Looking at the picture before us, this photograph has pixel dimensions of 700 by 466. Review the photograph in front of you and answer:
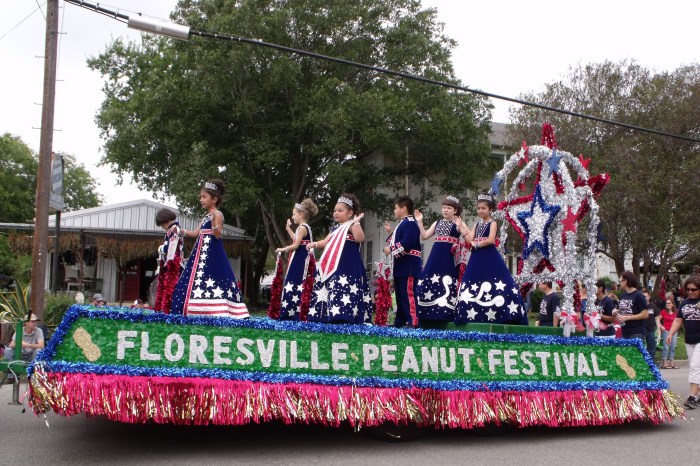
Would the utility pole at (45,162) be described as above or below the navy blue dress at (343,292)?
above

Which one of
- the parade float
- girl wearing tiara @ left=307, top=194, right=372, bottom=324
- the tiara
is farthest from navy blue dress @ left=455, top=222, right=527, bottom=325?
the tiara

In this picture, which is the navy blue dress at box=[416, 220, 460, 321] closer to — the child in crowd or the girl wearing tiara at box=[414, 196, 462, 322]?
the girl wearing tiara at box=[414, 196, 462, 322]

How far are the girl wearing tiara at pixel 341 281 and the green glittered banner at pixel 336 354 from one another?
0.57 meters

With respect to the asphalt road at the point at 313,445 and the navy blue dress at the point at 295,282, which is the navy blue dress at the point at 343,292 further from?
the asphalt road at the point at 313,445

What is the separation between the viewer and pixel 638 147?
75.3 ft

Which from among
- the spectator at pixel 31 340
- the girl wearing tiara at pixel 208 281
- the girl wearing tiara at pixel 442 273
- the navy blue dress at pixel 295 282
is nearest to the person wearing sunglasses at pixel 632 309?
the girl wearing tiara at pixel 442 273

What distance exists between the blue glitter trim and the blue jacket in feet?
4.08

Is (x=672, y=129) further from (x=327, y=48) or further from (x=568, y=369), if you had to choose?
(x=568, y=369)

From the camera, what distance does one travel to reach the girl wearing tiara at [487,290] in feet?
21.5

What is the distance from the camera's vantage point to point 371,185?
22.8 metres

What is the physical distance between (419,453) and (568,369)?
1825 mm

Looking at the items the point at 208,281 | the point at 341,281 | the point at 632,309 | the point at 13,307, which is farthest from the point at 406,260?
the point at 13,307

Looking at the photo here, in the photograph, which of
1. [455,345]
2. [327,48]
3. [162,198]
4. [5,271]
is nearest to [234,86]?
[327,48]

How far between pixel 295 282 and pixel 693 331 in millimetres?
4739
